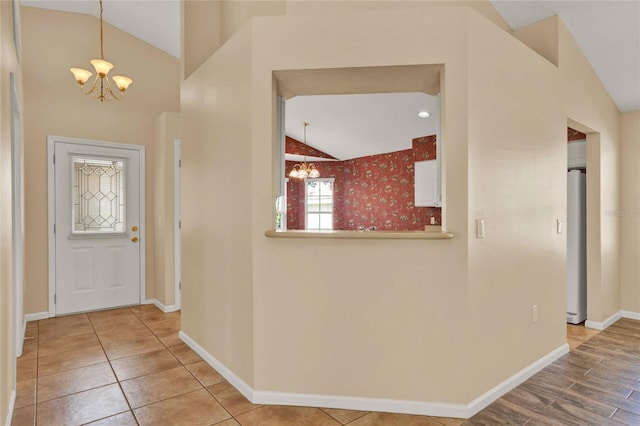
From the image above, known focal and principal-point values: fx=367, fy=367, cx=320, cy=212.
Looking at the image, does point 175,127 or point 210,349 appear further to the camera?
point 175,127

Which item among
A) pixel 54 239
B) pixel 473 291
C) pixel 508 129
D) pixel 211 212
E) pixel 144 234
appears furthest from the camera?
pixel 144 234

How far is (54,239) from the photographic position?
4.18 m

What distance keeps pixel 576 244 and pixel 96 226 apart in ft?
17.8

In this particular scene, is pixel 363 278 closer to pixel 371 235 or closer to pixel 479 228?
pixel 371 235

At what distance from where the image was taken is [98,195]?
4.44 m

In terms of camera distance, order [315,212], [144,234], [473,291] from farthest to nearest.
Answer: [315,212], [144,234], [473,291]

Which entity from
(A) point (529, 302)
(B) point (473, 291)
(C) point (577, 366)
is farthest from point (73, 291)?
(C) point (577, 366)

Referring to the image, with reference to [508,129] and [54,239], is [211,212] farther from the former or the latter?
[54,239]

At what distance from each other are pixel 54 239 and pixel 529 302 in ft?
15.8

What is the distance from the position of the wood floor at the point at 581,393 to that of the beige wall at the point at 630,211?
99 centimetres

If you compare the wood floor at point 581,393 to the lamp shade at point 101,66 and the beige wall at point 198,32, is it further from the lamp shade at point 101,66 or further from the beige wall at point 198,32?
the lamp shade at point 101,66

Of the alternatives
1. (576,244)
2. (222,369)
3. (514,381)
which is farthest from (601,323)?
(222,369)

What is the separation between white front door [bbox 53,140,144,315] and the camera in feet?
13.9

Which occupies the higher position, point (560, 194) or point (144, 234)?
point (560, 194)
